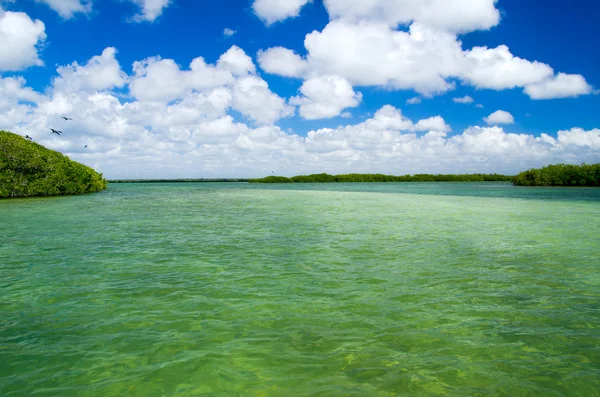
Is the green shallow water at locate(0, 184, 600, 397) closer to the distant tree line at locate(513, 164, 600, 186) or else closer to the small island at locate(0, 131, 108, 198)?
the small island at locate(0, 131, 108, 198)

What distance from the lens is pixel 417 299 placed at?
779 cm

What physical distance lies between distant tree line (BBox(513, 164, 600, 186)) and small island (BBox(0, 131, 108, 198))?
86.2m

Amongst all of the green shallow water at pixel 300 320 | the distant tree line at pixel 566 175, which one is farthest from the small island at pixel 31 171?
the distant tree line at pixel 566 175

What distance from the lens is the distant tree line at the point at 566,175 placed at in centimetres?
7431

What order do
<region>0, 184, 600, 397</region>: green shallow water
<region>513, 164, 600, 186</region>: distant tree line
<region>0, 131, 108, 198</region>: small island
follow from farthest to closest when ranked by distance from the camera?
<region>513, 164, 600, 186</region>: distant tree line < <region>0, 131, 108, 198</region>: small island < <region>0, 184, 600, 397</region>: green shallow water

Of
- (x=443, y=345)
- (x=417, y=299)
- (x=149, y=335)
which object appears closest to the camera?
(x=443, y=345)

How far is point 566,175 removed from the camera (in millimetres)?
76625

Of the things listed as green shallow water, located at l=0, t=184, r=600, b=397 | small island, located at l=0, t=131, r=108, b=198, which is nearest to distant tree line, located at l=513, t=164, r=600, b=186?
green shallow water, located at l=0, t=184, r=600, b=397

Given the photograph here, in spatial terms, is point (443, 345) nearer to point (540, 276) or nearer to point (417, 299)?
point (417, 299)

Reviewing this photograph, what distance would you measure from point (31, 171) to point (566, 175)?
91.3 m

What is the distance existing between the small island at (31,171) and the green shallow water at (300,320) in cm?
3626

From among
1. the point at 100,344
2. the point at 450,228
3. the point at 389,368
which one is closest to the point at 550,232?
the point at 450,228

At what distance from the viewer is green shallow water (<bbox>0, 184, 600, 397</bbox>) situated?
4.78 metres

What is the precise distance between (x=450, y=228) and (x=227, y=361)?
15.9m
